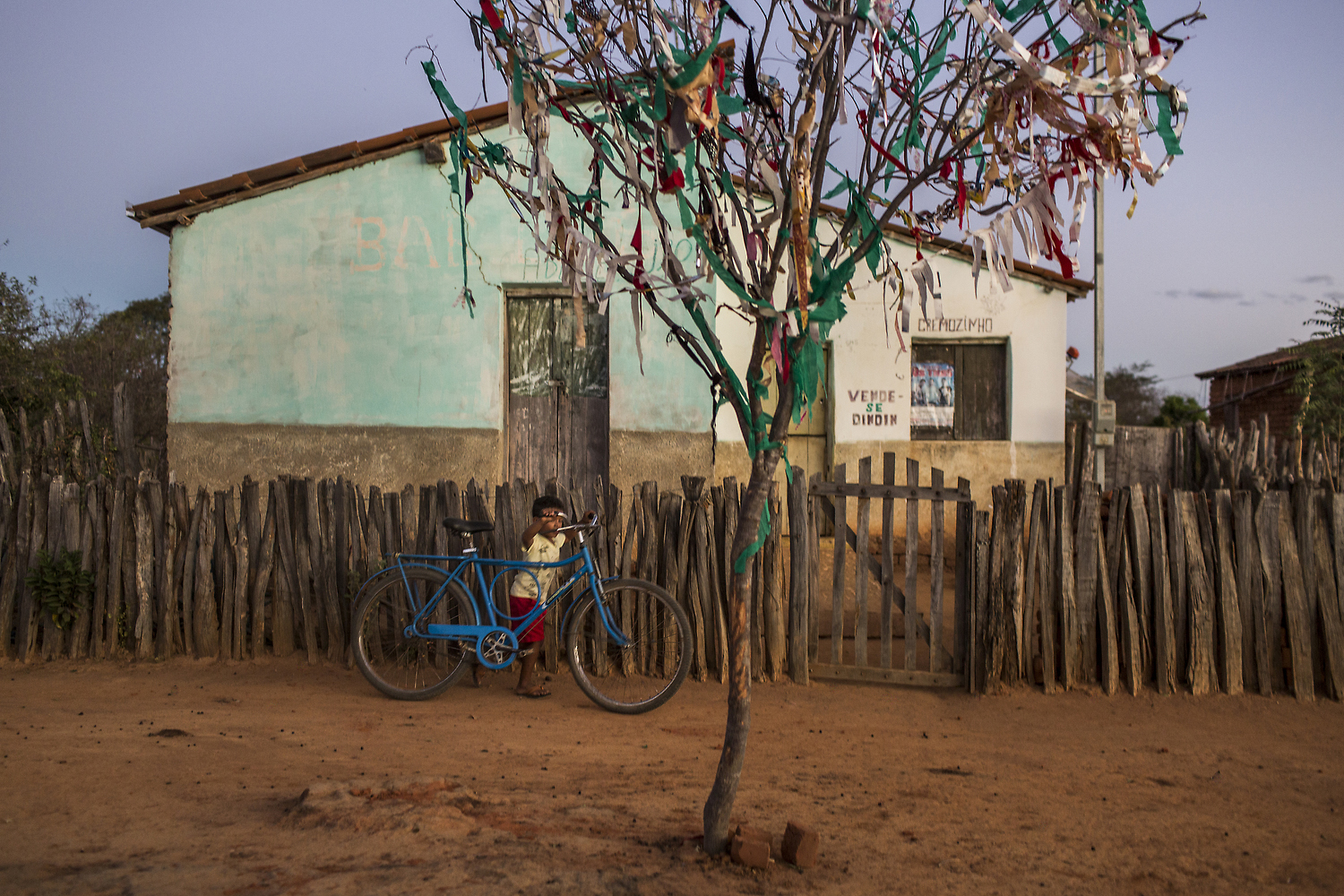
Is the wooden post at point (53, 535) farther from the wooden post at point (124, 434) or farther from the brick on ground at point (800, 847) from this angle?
the brick on ground at point (800, 847)

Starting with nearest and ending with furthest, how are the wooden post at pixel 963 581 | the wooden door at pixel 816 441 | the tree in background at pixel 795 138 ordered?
1. the tree in background at pixel 795 138
2. the wooden post at pixel 963 581
3. the wooden door at pixel 816 441

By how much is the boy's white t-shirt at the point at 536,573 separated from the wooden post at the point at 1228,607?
154 inches

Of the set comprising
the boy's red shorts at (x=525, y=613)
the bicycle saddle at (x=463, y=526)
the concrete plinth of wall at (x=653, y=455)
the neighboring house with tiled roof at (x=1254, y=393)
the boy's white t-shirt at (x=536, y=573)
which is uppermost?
the neighboring house with tiled roof at (x=1254, y=393)

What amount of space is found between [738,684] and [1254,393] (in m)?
25.3

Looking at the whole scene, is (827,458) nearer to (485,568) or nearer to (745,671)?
(485,568)

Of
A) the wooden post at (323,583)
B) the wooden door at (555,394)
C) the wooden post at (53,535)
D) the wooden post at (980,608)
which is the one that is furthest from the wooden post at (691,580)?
the wooden post at (53,535)

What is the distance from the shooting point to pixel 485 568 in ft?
19.7

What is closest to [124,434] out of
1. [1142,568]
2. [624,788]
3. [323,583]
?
[323,583]

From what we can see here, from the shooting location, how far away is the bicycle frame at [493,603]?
5.33m

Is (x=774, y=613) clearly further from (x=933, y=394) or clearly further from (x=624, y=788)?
(x=933, y=394)

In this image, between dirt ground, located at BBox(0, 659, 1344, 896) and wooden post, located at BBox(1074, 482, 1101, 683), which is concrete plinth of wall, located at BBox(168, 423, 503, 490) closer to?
dirt ground, located at BBox(0, 659, 1344, 896)

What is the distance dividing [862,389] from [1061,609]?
16.4 feet

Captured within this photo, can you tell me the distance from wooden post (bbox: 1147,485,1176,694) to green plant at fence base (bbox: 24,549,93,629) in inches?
268

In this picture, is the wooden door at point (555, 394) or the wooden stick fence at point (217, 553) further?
the wooden door at point (555, 394)
